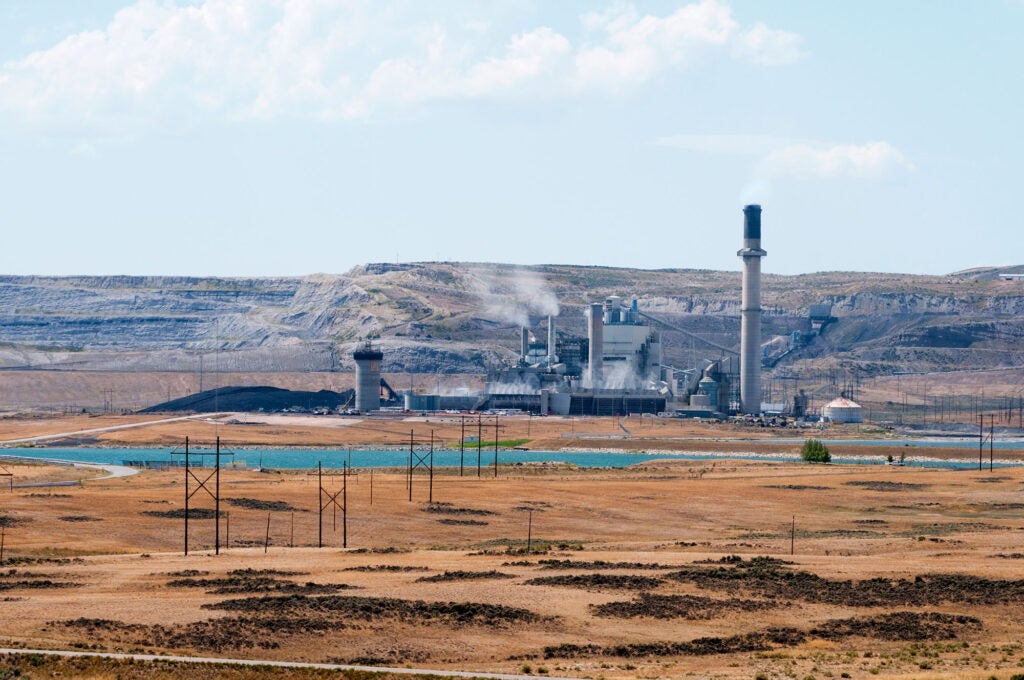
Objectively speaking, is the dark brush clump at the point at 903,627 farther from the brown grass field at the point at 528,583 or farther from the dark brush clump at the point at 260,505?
the dark brush clump at the point at 260,505

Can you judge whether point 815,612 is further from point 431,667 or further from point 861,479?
point 861,479

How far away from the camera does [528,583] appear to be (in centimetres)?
6750

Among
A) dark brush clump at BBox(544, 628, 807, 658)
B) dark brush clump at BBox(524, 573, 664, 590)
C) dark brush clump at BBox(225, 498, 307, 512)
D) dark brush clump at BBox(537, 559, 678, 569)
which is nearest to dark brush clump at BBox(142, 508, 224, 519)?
dark brush clump at BBox(225, 498, 307, 512)

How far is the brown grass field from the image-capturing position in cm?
5322

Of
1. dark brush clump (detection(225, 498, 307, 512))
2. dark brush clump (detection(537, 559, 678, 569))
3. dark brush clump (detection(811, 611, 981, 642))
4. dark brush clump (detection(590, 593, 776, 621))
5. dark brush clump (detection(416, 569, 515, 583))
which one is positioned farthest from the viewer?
dark brush clump (detection(225, 498, 307, 512))

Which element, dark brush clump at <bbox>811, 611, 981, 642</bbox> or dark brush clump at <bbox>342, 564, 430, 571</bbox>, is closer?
dark brush clump at <bbox>811, 611, 981, 642</bbox>

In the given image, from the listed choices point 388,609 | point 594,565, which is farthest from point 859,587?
point 388,609

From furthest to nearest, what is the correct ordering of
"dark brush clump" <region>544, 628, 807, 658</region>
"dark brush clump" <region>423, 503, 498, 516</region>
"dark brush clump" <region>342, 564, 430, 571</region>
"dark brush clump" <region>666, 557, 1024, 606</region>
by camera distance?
"dark brush clump" <region>423, 503, 498, 516</region>, "dark brush clump" <region>342, 564, 430, 571</region>, "dark brush clump" <region>666, 557, 1024, 606</region>, "dark brush clump" <region>544, 628, 807, 658</region>

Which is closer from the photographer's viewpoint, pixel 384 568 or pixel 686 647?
pixel 686 647

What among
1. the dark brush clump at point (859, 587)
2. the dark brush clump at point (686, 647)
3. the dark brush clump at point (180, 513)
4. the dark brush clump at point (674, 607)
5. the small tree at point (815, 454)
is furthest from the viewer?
the small tree at point (815, 454)

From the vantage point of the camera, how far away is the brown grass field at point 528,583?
53.2m

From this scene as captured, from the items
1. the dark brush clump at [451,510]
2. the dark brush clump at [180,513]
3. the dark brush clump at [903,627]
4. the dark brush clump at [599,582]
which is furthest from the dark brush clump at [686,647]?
the dark brush clump at [451,510]

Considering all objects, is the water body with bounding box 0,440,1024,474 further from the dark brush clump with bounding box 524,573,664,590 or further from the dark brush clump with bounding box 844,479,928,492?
the dark brush clump with bounding box 524,573,664,590

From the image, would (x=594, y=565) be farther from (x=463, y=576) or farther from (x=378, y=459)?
(x=378, y=459)
